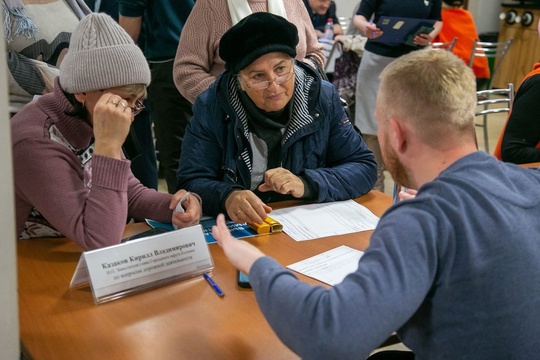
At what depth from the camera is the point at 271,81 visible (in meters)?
1.91

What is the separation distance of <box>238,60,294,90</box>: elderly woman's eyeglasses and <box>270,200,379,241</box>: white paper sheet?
39 centimetres

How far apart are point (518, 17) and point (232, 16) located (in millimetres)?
6502

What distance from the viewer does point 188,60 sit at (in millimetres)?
2471

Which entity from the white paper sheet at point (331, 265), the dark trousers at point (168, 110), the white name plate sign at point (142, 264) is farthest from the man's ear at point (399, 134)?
the dark trousers at point (168, 110)

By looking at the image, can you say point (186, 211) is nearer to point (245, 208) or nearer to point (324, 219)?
point (245, 208)

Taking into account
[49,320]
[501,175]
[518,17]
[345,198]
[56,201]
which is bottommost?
[518,17]

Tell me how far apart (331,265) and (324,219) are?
1.04 ft

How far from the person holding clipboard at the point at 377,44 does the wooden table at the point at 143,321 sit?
2.31 m

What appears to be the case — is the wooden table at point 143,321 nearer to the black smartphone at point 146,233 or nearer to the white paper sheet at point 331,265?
the white paper sheet at point 331,265

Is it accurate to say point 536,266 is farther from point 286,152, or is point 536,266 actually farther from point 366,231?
point 286,152

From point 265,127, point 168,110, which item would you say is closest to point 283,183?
point 265,127

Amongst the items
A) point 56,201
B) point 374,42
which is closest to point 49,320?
point 56,201

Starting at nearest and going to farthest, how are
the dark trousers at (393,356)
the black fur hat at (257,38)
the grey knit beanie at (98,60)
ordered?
the dark trousers at (393,356)
the grey knit beanie at (98,60)
the black fur hat at (257,38)

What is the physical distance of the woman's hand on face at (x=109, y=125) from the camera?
1.46 metres
